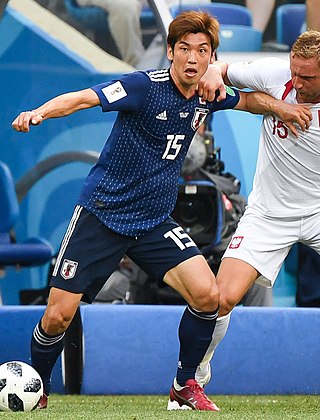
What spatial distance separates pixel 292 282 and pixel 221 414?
458cm

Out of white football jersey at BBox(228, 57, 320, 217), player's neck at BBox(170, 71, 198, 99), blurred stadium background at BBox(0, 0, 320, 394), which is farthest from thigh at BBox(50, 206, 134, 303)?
blurred stadium background at BBox(0, 0, 320, 394)

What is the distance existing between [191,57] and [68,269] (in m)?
1.30

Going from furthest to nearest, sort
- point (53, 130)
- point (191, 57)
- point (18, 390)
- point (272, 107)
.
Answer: point (53, 130) < point (272, 107) < point (191, 57) < point (18, 390)

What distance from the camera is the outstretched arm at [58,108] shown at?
230 inches

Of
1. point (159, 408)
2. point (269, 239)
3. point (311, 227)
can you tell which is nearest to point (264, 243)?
point (269, 239)

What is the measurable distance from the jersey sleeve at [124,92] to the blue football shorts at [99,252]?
2.03 feet

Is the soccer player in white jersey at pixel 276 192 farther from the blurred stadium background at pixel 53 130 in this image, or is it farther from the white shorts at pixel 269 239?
the blurred stadium background at pixel 53 130

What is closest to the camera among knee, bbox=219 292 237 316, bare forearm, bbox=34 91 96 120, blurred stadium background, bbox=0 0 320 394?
bare forearm, bbox=34 91 96 120

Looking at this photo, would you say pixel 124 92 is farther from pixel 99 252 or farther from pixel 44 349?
pixel 44 349

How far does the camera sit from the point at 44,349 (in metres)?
6.67

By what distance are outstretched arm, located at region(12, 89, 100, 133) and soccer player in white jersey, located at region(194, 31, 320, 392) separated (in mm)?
943

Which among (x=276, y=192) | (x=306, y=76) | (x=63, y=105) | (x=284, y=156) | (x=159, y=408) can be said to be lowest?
(x=159, y=408)

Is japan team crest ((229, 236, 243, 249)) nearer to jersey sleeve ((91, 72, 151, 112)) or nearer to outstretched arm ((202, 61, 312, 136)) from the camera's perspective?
outstretched arm ((202, 61, 312, 136))

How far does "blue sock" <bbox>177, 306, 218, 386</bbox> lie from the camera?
21.8 feet
